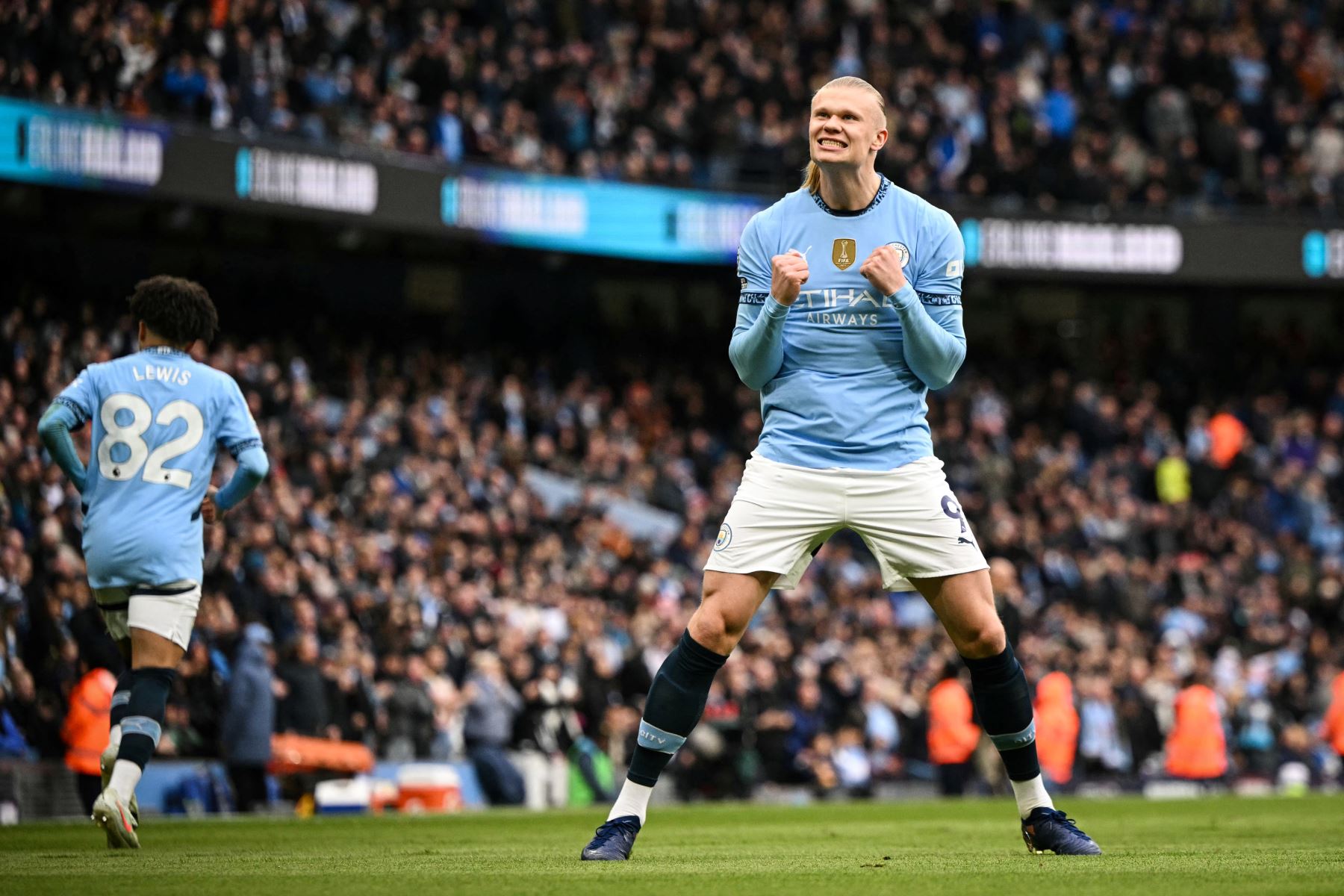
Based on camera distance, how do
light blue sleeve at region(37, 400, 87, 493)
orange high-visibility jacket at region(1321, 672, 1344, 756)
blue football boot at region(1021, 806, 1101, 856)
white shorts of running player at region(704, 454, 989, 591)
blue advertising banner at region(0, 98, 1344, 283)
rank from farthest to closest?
1. orange high-visibility jacket at region(1321, 672, 1344, 756)
2. blue advertising banner at region(0, 98, 1344, 283)
3. light blue sleeve at region(37, 400, 87, 493)
4. blue football boot at region(1021, 806, 1101, 856)
5. white shorts of running player at region(704, 454, 989, 591)

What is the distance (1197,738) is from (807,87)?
36.6ft

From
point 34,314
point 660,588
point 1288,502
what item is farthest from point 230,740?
point 1288,502

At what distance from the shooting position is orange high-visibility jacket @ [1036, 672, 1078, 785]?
20.3 meters

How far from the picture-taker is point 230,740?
14742 mm

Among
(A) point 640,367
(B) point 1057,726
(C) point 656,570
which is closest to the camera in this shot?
(B) point 1057,726

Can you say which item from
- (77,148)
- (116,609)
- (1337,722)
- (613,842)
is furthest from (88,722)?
(1337,722)

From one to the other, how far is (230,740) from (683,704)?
364 inches

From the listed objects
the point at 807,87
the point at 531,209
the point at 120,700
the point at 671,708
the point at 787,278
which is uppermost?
the point at 807,87

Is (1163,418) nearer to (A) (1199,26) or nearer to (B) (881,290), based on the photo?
(A) (1199,26)

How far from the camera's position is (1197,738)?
2111cm

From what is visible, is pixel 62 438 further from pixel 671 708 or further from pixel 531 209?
pixel 531 209

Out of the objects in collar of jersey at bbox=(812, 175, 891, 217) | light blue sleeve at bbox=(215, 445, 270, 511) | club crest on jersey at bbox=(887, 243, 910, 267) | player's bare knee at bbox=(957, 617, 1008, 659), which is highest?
collar of jersey at bbox=(812, 175, 891, 217)

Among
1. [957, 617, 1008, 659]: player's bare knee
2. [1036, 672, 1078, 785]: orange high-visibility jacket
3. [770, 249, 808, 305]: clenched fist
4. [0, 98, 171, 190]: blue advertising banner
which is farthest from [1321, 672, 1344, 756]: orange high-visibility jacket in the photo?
[770, 249, 808, 305]: clenched fist

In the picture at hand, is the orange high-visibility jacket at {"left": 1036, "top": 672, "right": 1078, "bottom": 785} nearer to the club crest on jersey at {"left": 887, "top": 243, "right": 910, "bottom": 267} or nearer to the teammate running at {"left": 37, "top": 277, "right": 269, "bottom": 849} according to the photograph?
the teammate running at {"left": 37, "top": 277, "right": 269, "bottom": 849}
